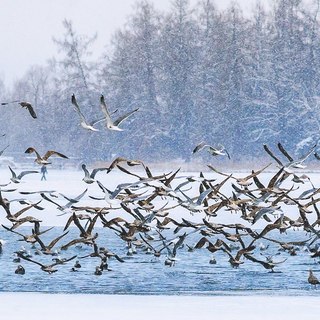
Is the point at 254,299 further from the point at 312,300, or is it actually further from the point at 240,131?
the point at 240,131

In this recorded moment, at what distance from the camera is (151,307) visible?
995 centimetres

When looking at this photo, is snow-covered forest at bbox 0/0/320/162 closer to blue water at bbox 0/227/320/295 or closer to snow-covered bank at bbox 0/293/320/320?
blue water at bbox 0/227/320/295

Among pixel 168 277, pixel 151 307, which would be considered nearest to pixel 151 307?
pixel 151 307

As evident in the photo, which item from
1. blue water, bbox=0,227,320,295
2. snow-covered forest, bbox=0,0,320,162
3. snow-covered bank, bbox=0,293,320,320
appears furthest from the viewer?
snow-covered forest, bbox=0,0,320,162

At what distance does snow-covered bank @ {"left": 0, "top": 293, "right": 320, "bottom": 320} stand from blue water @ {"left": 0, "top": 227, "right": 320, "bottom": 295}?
2019mm

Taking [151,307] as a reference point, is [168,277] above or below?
above

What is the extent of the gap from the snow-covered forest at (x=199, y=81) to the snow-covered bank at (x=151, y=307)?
50.4m

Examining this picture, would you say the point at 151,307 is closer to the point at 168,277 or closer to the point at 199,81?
the point at 168,277

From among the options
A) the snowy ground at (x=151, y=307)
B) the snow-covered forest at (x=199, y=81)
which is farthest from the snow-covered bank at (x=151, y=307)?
the snow-covered forest at (x=199, y=81)

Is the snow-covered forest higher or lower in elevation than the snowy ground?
higher

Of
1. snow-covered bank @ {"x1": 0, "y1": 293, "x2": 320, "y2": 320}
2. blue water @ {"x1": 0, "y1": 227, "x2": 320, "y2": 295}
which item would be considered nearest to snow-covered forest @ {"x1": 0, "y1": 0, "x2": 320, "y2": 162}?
blue water @ {"x1": 0, "y1": 227, "x2": 320, "y2": 295}

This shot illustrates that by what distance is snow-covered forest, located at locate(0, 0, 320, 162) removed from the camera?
63.2 metres

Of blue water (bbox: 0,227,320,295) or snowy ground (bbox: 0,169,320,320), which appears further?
blue water (bbox: 0,227,320,295)

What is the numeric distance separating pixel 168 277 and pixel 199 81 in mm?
53400
